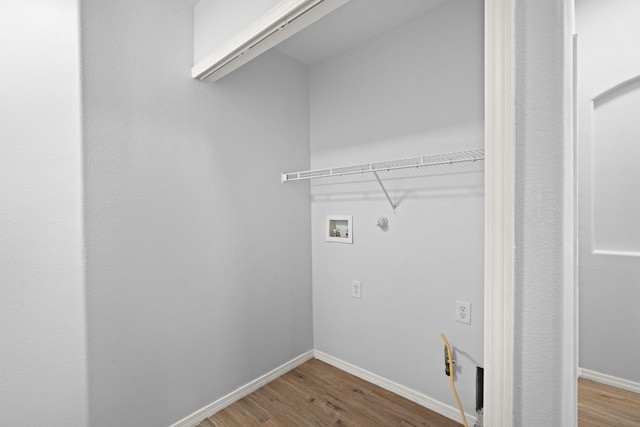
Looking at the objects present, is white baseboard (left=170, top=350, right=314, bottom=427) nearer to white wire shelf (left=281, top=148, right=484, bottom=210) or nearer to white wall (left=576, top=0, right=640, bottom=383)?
white wire shelf (left=281, top=148, right=484, bottom=210)

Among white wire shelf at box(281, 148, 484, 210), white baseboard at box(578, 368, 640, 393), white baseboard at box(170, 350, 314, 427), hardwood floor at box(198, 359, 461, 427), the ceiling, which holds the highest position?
the ceiling

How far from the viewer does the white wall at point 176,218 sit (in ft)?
4.50

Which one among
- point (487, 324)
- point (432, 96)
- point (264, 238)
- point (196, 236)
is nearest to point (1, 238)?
point (196, 236)

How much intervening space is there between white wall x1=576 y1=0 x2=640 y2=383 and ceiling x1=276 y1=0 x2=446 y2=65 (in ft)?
Answer: 3.81

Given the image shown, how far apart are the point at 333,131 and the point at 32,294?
1.95 metres

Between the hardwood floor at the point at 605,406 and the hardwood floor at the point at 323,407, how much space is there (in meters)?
1.08

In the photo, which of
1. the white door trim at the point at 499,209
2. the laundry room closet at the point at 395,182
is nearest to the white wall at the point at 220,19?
the laundry room closet at the point at 395,182

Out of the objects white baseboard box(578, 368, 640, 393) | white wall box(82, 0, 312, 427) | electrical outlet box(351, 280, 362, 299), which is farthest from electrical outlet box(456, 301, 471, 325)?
white wall box(82, 0, 312, 427)

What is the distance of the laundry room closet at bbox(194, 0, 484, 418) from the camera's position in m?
1.62

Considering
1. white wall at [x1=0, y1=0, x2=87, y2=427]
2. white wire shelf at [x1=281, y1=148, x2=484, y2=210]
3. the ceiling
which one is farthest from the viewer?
the ceiling

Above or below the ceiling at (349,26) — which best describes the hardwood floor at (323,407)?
below

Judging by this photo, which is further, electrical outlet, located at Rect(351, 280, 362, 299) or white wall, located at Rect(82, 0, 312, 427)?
electrical outlet, located at Rect(351, 280, 362, 299)

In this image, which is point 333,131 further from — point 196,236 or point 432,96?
point 196,236

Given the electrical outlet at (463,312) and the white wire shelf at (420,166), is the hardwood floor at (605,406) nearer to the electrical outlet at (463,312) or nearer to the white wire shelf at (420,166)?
the electrical outlet at (463,312)
